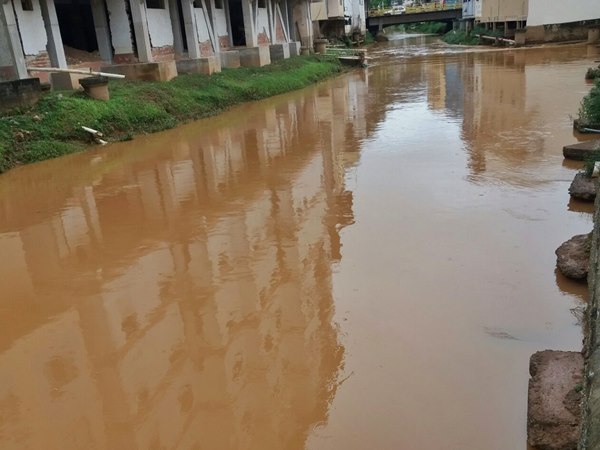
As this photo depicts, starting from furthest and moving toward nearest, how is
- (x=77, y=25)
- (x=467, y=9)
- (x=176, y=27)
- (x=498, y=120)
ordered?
1. (x=467, y=9)
2. (x=176, y=27)
3. (x=77, y=25)
4. (x=498, y=120)

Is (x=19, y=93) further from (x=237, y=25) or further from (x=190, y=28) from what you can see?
(x=237, y=25)

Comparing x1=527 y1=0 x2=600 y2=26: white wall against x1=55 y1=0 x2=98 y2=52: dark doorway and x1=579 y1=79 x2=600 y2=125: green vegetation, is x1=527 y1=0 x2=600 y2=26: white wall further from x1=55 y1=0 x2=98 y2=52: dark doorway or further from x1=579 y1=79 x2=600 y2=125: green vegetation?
x1=579 y1=79 x2=600 y2=125: green vegetation

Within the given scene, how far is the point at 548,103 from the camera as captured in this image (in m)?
16.6

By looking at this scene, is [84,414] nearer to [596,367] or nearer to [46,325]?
[46,325]

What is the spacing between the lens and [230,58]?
84.7 feet

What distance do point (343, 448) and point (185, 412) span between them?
1.18m

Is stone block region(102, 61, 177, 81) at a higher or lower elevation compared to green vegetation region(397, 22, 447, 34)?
higher

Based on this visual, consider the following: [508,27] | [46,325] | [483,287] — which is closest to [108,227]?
[46,325]

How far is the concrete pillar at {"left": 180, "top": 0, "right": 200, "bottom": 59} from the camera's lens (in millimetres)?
22328

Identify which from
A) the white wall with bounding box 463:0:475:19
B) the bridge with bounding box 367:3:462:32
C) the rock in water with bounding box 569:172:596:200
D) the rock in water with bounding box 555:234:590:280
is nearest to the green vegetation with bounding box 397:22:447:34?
the bridge with bounding box 367:3:462:32

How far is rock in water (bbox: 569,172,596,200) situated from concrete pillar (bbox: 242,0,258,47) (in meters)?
22.0

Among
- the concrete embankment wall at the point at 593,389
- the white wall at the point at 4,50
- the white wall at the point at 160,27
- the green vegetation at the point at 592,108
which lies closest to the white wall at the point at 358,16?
the white wall at the point at 160,27

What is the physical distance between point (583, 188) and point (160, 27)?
18.0 m

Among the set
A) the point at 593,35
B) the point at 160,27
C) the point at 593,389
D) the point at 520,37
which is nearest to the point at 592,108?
the point at 593,389
